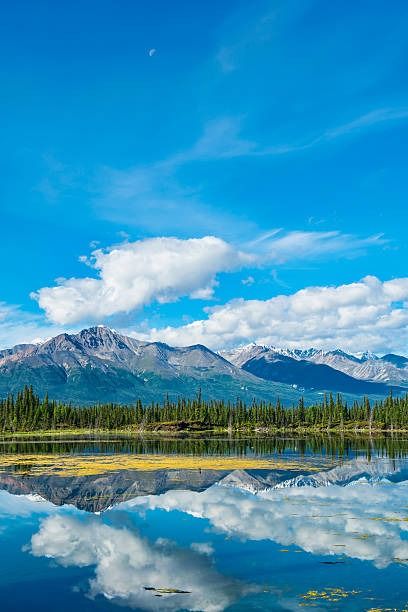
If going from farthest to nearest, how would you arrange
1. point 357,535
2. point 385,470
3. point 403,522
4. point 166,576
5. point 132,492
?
point 385,470 → point 132,492 → point 403,522 → point 357,535 → point 166,576

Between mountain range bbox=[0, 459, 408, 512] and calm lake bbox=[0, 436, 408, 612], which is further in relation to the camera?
mountain range bbox=[0, 459, 408, 512]

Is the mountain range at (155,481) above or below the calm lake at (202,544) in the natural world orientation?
below

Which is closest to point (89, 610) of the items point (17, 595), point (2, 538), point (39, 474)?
point (17, 595)

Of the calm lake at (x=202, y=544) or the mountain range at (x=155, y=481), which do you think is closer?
the calm lake at (x=202, y=544)

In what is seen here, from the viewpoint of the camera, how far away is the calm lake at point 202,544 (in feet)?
59.2

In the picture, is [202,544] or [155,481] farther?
[155,481]

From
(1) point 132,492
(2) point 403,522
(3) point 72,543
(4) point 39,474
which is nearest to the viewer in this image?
(3) point 72,543

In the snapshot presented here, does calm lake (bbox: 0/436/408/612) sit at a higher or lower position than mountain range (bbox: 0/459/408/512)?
higher

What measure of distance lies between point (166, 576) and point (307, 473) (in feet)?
124

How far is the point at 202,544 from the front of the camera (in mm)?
25766

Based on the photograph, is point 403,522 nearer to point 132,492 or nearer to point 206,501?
point 206,501

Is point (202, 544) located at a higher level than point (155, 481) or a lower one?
higher

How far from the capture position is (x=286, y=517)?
31.5 m

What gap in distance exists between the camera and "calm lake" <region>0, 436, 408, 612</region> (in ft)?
59.2
